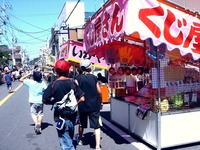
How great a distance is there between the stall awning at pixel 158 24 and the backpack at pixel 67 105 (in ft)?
4.59

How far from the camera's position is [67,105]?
12.0 feet

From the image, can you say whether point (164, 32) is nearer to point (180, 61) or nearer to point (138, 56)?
point (180, 61)

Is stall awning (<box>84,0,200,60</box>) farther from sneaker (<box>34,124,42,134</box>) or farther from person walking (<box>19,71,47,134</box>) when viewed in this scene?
sneaker (<box>34,124,42,134</box>)

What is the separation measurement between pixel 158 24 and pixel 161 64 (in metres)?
1.02

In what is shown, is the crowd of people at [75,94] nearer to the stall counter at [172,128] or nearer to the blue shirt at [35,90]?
the blue shirt at [35,90]

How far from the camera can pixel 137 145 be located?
5.43 m

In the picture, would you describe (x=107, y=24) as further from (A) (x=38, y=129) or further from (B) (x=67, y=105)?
(A) (x=38, y=129)

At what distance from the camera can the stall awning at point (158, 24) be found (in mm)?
4098

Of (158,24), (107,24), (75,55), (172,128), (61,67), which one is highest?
(107,24)

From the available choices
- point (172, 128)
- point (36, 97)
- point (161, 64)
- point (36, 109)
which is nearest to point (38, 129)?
point (36, 109)

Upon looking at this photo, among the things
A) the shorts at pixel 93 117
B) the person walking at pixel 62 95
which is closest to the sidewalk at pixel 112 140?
the shorts at pixel 93 117

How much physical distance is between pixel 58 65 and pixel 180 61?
3020 mm

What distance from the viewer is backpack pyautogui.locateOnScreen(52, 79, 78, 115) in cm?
365

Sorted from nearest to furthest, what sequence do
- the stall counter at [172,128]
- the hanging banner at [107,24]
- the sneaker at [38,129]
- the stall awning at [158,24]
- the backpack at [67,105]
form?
the backpack at [67,105] → the stall awning at [158,24] → the hanging banner at [107,24] → the stall counter at [172,128] → the sneaker at [38,129]
